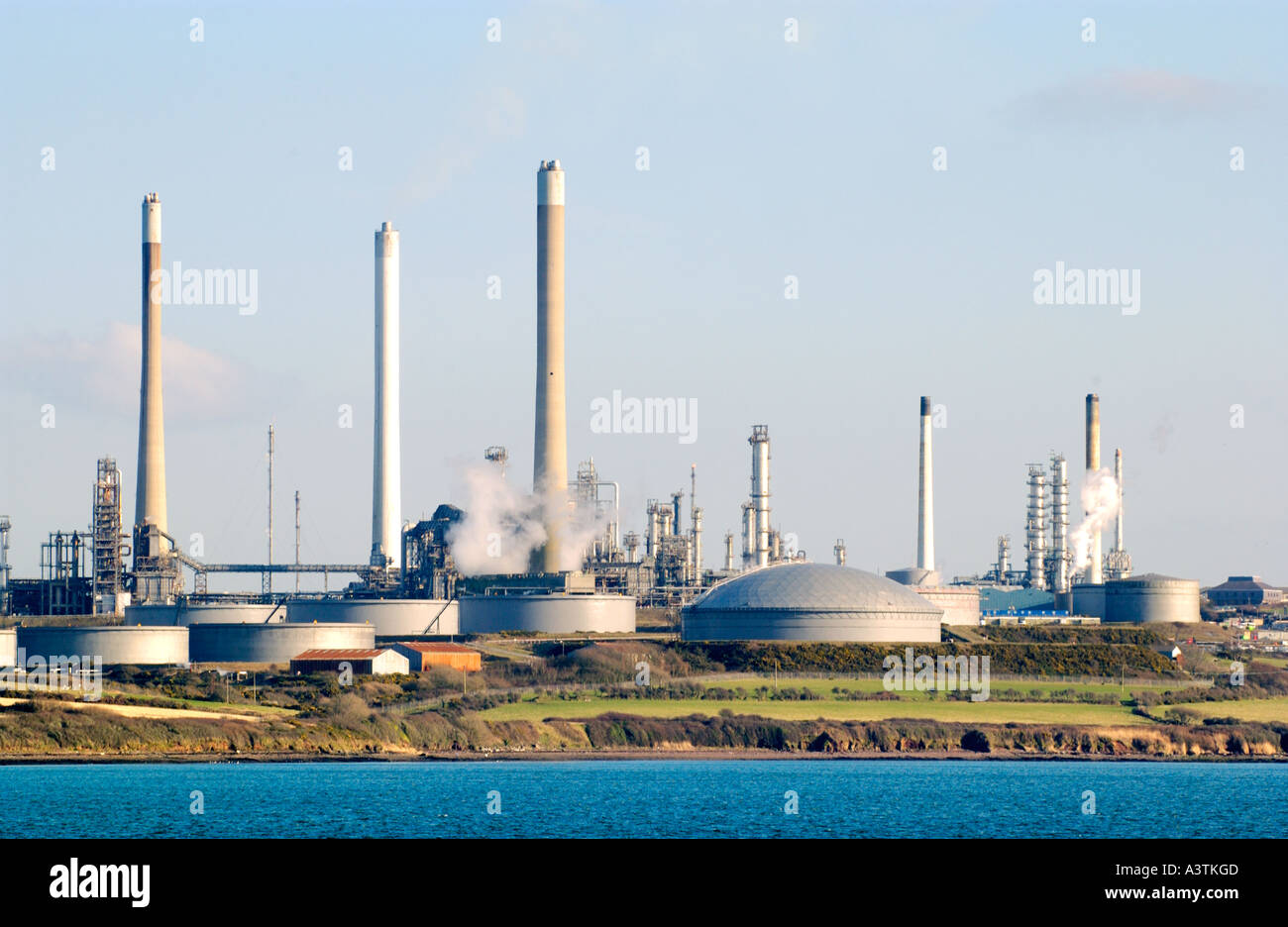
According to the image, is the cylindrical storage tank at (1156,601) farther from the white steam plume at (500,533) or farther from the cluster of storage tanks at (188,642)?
the cluster of storage tanks at (188,642)

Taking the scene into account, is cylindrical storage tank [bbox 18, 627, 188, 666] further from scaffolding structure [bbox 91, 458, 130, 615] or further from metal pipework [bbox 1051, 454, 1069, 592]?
metal pipework [bbox 1051, 454, 1069, 592]

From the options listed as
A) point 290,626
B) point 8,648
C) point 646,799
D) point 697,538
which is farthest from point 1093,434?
point 646,799

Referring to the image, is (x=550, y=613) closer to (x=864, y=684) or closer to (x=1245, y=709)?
(x=864, y=684)

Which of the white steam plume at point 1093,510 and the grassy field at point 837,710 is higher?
the white steam plume at point 1093,510

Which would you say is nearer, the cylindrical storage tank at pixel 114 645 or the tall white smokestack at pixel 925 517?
the cylindrical storage tank at pixel 114 645

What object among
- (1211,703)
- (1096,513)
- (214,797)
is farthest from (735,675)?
(1096,513)

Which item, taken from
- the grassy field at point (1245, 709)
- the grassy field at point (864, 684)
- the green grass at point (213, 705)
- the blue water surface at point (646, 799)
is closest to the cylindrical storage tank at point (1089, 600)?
the grassy field at point (864, 684)
